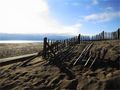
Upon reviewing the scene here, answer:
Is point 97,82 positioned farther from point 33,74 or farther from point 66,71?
point 33,74

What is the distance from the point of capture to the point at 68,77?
1003 centimetres

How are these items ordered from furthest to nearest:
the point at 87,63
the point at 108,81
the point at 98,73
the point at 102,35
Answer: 1. the point at 102,35
2. the point at 87,63
3. the point at 98,73
4. the point at 108,81

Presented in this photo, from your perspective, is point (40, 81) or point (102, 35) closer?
point (40, 81)

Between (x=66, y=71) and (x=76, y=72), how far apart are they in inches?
23.1

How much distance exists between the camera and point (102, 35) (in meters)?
38.1

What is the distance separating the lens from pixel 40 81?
10008 millimetres

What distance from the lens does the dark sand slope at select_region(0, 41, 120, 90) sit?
8539 millimetres

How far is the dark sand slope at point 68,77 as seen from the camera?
854 centimetres

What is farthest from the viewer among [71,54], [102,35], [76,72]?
[102,35]

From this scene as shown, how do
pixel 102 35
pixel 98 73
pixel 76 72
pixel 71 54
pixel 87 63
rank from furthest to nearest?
pixel 102 35 → pixel 71 54 → pixel 87 63 → pixel 76 72 → pixel 98 73

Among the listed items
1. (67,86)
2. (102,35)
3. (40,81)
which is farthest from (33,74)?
(102,35)

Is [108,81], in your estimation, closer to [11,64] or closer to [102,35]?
[11,64]

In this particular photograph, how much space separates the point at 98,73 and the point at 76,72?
121cm

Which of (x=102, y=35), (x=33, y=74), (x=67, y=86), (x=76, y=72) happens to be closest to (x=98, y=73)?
(x=76, y=72)
